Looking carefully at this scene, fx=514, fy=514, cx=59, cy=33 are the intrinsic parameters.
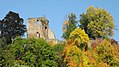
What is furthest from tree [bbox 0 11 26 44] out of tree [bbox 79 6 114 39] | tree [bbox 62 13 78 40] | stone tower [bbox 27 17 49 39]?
tree [bbox 79 6 114 39]

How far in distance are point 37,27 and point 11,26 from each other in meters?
5.24

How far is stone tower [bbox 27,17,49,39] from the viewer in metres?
73.6

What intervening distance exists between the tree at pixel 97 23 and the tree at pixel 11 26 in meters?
10.7

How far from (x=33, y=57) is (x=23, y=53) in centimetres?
189

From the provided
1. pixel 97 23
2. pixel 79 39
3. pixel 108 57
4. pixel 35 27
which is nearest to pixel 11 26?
pixel 35 27

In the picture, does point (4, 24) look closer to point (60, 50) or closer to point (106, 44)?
point (60, 50)

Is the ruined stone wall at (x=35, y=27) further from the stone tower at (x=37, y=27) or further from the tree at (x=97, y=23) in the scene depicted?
the tree at (x=97, y=23)

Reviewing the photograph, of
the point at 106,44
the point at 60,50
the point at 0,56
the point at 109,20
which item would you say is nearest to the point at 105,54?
the point at 106,44

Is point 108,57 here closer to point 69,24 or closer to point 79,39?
point 79,39

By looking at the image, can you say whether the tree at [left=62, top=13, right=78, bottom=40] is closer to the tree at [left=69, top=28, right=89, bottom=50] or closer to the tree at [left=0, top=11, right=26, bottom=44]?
the tree at [left=0, top=11, right=26, bottom=44]

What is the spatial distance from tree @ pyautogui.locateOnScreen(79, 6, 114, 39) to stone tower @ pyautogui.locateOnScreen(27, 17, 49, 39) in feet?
21.2

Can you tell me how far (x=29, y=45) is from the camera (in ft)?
185

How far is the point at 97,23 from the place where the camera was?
76.6m

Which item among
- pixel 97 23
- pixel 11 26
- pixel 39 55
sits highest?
pixel 97 23
